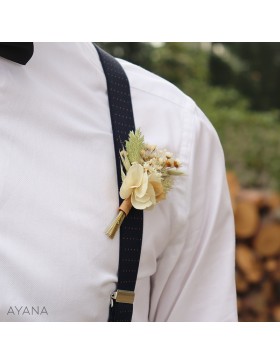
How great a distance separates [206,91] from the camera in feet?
17.6

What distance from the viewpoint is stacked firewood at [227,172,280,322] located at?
2.74 meters

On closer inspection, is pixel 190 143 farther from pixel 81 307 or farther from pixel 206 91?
pixel 206 91

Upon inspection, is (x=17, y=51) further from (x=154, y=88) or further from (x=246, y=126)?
(x=246, y=126)

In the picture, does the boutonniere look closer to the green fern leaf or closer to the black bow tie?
the green fern leaf

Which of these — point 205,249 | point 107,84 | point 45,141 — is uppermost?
point 107,84

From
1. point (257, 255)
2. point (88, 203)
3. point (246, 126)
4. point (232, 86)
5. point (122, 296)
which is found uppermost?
point (232, 86)

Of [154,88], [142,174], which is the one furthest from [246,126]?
[142,174]

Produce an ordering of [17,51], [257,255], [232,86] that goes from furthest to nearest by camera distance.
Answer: [232,86] < [257,255] < [17,51]

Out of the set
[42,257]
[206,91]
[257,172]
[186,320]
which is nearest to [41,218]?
[42,257]

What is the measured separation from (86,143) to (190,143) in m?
0.19

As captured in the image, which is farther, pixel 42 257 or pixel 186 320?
pixel 186 320

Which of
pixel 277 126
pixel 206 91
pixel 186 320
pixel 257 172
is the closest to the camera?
pixel 186 320

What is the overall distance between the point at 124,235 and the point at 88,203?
3.1 inches

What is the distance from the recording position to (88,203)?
99cm
